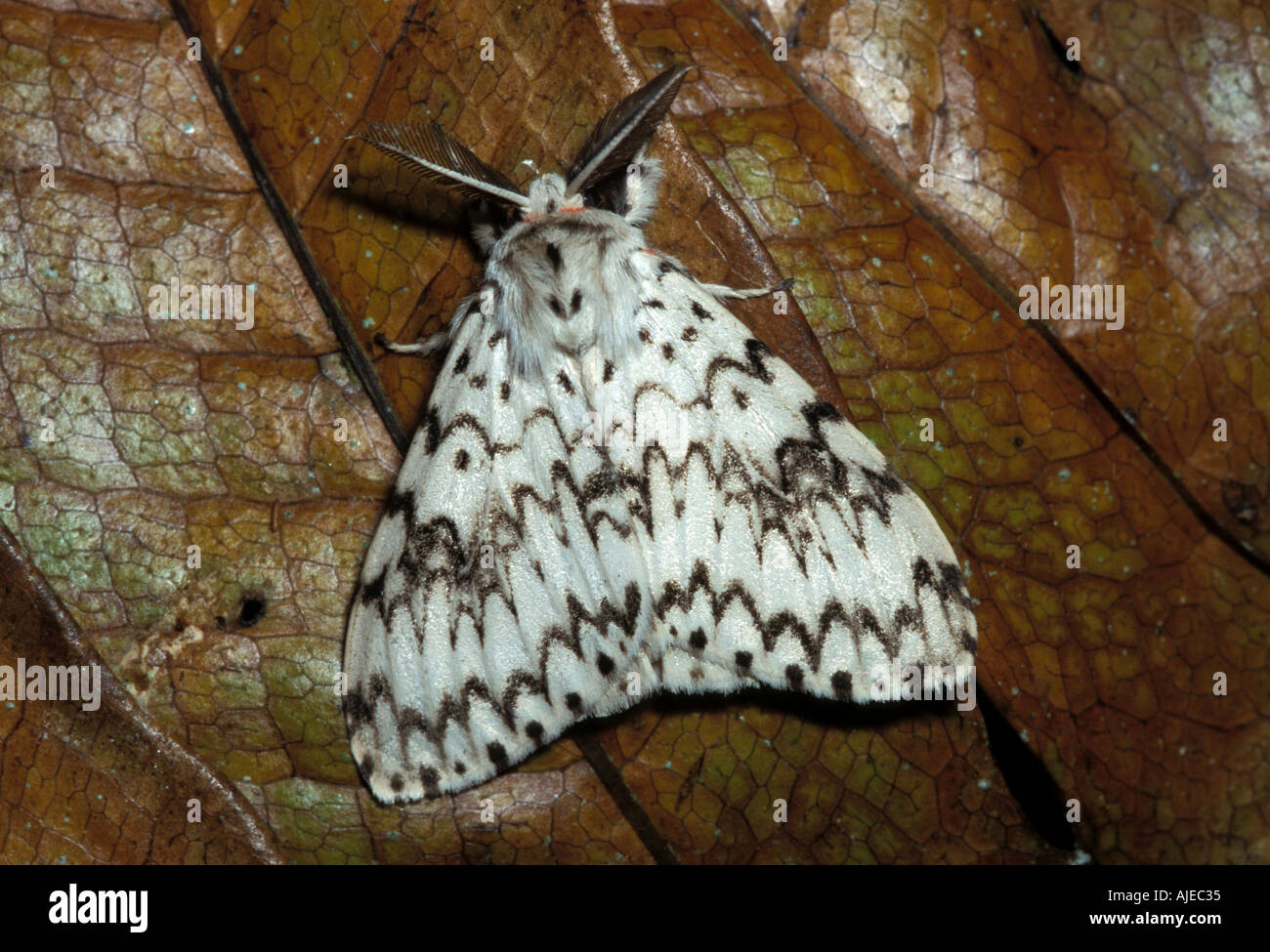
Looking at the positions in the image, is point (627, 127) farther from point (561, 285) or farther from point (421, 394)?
point (421, 394)

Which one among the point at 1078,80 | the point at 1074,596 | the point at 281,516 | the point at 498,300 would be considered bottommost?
the point at 1074,596

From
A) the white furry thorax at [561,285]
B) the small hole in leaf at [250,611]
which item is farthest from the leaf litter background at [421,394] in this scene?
the white furry thorax at [561,285]

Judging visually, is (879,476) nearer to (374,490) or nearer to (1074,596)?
(1074,596)

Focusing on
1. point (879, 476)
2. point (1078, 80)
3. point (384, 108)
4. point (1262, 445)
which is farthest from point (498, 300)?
point (1262, 445)

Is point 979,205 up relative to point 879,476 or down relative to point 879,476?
up

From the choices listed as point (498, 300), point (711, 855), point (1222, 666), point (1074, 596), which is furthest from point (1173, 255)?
point (711, 855)

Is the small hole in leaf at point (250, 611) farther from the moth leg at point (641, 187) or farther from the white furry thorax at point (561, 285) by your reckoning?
the moth leg at point (641, 187)

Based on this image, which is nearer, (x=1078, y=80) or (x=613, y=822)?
(x=613, y=822)
